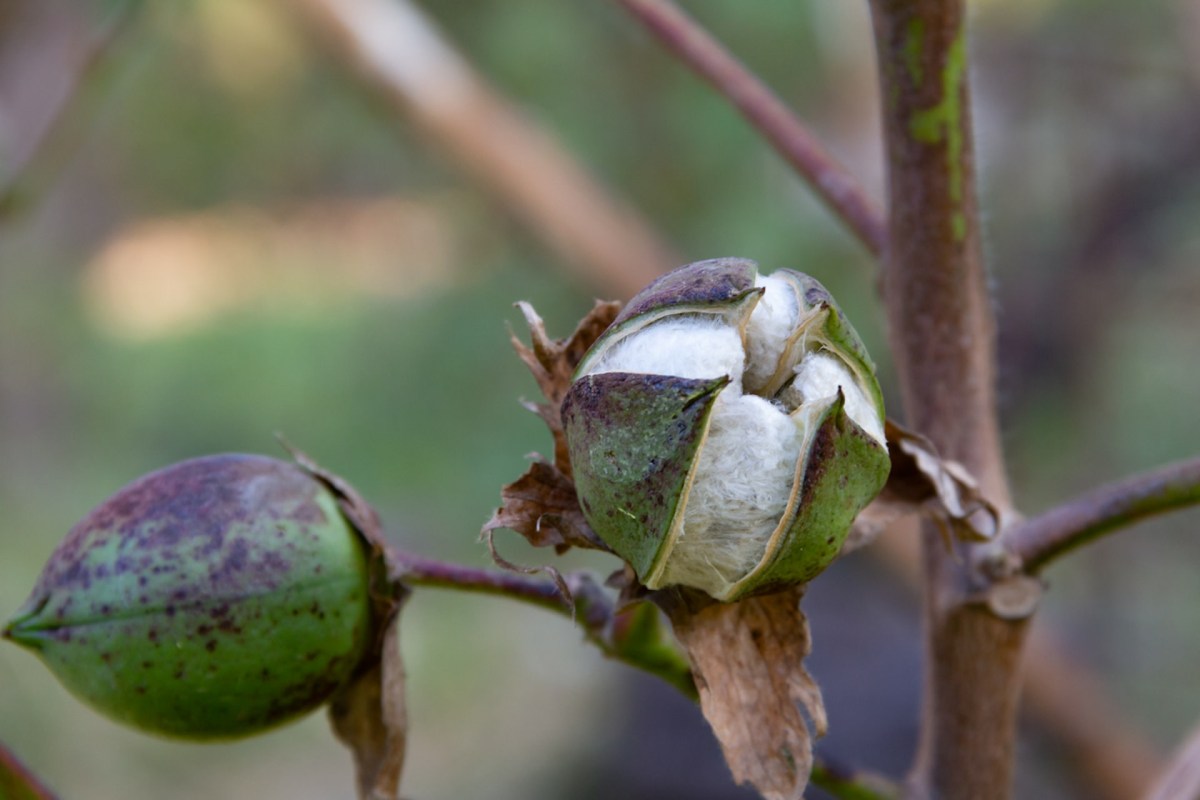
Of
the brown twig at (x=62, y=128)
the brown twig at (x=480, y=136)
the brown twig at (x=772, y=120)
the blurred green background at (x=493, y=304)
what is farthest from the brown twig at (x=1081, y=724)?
the brown twig at (x=62, y=128)

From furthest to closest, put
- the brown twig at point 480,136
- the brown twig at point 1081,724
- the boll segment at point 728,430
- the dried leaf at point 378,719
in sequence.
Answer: the brown twig at point 480,136
the brown twig at point 1081,724
the dried leaf at point 378,719
the boll segment at point 728,430

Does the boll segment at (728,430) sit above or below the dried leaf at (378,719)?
above

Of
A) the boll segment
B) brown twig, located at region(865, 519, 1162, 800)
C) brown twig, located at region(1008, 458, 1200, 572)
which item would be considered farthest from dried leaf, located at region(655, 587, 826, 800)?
brown twig, located at region(865, 519, 1162, 800)

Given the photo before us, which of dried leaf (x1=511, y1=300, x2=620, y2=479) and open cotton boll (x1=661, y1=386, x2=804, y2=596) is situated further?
dried leaf (x1=511, y1=300, x2=620, y2=479)

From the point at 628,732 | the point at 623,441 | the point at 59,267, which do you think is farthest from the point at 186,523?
the point at 59,267

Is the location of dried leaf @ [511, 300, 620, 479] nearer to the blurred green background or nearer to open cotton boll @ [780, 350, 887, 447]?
open cotton boll @ [780, 350, 887, 447]

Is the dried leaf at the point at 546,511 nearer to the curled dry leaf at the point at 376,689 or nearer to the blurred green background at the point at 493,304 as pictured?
the curled dry leaf at the point at 376,689
